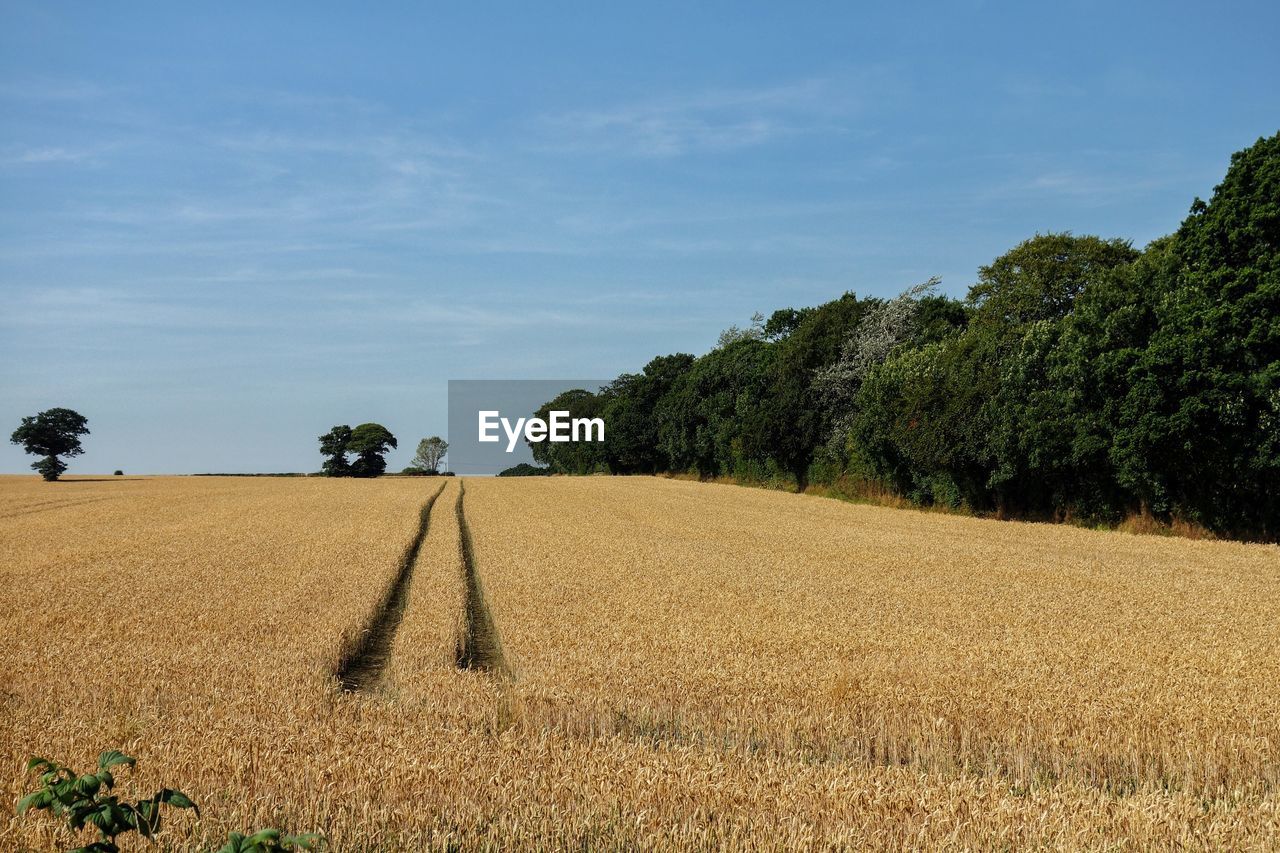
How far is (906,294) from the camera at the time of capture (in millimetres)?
56875

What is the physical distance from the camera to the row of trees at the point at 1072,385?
29172mm

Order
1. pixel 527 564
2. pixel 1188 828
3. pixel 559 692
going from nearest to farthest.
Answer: pixel 1188 828 < pixel 559 692 < pixel 527 564

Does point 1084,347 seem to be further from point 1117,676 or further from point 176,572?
point 176,572

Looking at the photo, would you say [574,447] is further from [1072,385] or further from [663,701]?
[663,701]

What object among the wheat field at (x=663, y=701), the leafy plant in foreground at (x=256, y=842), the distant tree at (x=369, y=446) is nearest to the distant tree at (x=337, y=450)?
the distant tree at (x=369, y=446)

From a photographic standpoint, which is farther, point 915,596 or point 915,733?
point 915,596

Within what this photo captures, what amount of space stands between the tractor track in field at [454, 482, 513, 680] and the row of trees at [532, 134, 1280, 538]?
2373cm

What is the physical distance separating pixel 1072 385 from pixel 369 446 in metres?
88.5

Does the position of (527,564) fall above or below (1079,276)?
below

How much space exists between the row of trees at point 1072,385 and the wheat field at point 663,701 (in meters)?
10.4

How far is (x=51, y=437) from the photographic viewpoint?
8706cm

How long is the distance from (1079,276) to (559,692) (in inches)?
2014

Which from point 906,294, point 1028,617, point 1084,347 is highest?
point 906,294

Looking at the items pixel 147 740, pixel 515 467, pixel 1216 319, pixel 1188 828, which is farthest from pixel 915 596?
pixel 515 467
